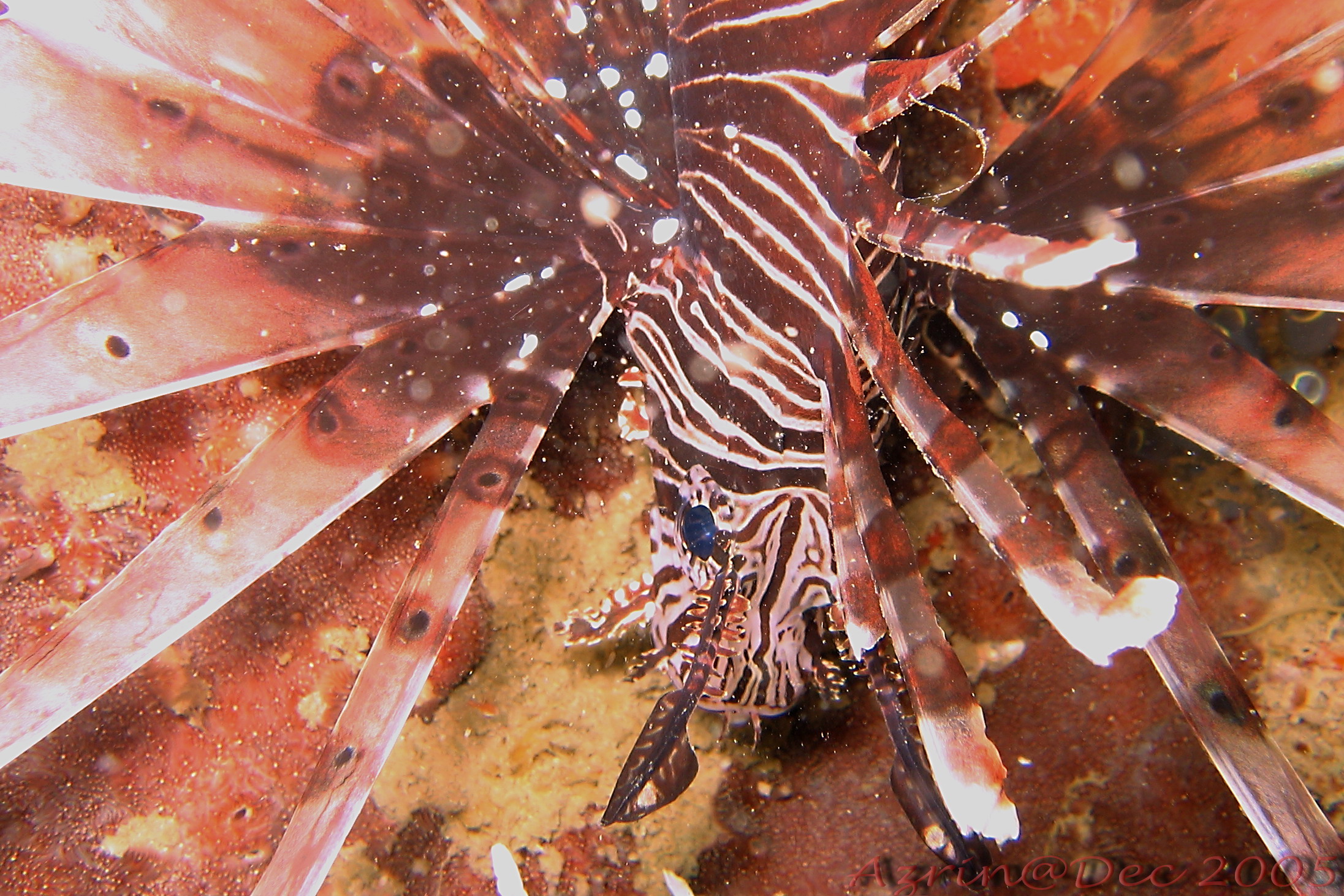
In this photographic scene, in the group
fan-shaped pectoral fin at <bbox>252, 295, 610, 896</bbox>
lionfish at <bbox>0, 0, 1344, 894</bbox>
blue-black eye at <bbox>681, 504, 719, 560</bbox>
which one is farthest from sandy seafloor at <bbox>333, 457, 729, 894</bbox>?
blue-black eye at <bbox>681, 504, 719, 560</bbox>

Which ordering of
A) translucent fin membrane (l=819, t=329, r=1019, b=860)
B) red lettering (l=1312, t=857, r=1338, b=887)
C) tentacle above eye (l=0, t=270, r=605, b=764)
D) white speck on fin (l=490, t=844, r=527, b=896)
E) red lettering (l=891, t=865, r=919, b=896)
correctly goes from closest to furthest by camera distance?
1. translucent fin membrane (l=819, t=329, r=1019, b=860)
2. red lettering (l=1312, t=857, r=1338, b=887)
3. tentacle above eye (l=0, t=270, r=605, b=764)
4. white speck on fin (l=490, t=844, r=527, b=896)
5. red lettering (l=891, t=865, r=919, b=896)

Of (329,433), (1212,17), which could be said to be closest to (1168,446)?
(1212,17)

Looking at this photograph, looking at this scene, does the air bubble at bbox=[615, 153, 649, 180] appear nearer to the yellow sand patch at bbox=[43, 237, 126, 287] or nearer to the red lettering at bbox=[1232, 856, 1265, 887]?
the yellow sand patch at bbox=[43, 237, 126, 287]

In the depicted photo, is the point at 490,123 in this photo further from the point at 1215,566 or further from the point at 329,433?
the point at 1215,566

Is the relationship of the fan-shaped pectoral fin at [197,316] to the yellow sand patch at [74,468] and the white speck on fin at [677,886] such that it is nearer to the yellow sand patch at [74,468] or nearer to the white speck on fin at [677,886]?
the yellow sand patch at [74,468]

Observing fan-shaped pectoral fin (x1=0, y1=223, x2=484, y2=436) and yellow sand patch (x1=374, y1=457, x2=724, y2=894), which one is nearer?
fan-shaped pectoral fin (x1=0, y1=223, x2=484, y2=436)

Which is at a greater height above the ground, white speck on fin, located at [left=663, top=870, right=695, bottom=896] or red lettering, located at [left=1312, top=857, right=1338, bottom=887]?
red lettering, located at [left=1312, top=857, right=1338, bottom=887]

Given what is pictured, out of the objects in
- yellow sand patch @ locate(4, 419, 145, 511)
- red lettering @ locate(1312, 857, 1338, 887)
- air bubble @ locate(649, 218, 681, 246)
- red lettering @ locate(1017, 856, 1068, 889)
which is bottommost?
red lettering @ locate(1017, 856, 1068, 889)

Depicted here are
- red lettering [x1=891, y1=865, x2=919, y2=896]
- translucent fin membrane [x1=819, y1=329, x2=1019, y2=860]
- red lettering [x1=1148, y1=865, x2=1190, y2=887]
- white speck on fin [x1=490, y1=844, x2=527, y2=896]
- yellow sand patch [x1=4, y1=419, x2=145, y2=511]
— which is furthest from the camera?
red lettering [x1=891, y1=865, x2=919, y2=896]

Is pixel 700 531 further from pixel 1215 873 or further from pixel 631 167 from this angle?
pixel 1215 873
